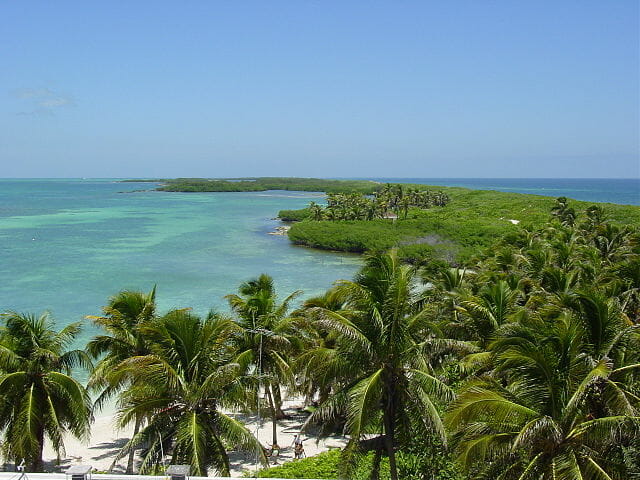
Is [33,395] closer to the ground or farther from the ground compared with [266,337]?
closer to the ground

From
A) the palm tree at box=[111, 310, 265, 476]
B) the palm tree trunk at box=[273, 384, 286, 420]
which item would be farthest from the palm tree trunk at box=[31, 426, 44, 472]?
the palm tree trunk at box=[273, 384, 286, 420]

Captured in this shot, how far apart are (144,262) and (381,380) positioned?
5459cm

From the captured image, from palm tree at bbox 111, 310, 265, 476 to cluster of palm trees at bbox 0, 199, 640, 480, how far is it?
34 millimetres

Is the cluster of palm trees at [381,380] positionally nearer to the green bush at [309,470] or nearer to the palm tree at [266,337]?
the palm tree at [266,337]

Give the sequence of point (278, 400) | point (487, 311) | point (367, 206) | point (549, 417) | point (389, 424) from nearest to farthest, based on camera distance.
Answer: point (549, 417) < point (389, 424) < point (487, 311) < point (278, 400) < point (367, 206)

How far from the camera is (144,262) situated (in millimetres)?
62375

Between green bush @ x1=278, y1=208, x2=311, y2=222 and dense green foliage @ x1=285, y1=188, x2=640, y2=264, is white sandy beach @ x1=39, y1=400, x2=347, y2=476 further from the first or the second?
green bush @ x1=278, y1=208, x2=311, y2=222

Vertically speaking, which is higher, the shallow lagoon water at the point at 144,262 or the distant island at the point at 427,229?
the distant island at the point at 427,229

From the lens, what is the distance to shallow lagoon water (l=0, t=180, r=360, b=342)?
150 ft

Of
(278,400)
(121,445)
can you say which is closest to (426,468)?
(278,400)

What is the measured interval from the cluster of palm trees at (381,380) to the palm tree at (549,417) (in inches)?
1.0

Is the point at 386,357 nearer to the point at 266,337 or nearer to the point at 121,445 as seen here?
the point at 266,337

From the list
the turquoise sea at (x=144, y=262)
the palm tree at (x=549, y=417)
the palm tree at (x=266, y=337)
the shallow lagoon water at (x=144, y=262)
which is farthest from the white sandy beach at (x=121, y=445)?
the shallow lagoon water at (x=144, y=262)

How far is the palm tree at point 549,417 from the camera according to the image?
8.90 meters
